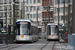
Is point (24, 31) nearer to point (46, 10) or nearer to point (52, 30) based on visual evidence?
point (52, 30)

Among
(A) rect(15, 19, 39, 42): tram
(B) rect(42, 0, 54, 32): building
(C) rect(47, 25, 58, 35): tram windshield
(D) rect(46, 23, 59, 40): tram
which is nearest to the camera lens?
(A) rect(15, 19, 39, 42): tram

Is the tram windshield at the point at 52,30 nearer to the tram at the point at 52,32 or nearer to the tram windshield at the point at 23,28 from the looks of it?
the tram at the point at 52,32

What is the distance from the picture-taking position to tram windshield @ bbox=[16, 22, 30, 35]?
31166 millimetres

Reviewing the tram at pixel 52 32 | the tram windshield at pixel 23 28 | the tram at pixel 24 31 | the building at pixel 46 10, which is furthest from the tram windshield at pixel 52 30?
the building at pixel 46 10

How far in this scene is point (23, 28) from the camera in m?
31.3

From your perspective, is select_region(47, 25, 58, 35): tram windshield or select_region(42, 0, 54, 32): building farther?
select_region(42, 0, 54, 32): building

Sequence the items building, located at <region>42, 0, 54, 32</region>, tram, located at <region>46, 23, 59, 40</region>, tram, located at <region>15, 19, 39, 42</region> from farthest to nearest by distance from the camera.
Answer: building, located at <region>42, 0, 54, 32</region>, tram, located at <region>46, 23, 59, 40</region>, tram, located at <region>15, 19, 39, 42</region>

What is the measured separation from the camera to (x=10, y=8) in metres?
101

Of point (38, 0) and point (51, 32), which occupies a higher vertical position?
point (38, 0)

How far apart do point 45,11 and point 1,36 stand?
60.0 meters

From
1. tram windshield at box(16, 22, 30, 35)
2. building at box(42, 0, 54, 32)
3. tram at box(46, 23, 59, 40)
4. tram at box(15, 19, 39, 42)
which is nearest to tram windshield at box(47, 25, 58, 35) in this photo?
tram at box(46, 23, 59, 40)

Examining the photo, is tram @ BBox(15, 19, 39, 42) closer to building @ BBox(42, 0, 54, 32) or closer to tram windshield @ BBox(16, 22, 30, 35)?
tram windshield @ BBox(16, 22, 30, 35)

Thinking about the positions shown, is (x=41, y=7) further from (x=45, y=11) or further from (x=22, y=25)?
(x=22, y=25)

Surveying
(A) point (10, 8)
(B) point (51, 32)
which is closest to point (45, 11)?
(A) point (10, 8)
